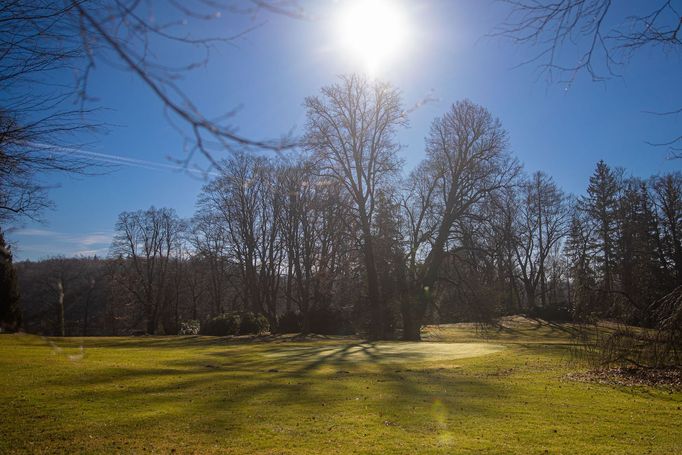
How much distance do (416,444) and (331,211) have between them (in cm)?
2422

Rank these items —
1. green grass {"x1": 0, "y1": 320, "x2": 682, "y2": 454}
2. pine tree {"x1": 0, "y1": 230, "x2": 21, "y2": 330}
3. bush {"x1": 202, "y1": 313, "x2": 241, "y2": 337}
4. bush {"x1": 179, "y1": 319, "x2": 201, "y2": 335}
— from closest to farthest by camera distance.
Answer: green grass {"x1": 0, "y1": 320, "x2": 682, "y2": 454} < pine tree {"x1": 0, "y1": 230, "x2": 21, "y2": 330} < bush {"x1": 202, "y1": 313, "x2": 241, "y2": 337} < bush {"x1": 179, "y1": 319, "x2": 201, "y2": 335}

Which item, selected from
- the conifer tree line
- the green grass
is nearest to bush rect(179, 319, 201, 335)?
the conifer tree line

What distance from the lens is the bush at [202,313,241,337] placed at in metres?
36.3

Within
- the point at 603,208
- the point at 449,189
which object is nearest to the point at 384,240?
the point at 449,189

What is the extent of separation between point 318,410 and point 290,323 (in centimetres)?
3177

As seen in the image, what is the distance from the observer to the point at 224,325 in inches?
1436

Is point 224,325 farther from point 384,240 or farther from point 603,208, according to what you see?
point 603,208

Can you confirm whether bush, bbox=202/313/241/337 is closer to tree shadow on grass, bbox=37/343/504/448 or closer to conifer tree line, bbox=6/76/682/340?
conifer tree line, bbox=6/76/682/340

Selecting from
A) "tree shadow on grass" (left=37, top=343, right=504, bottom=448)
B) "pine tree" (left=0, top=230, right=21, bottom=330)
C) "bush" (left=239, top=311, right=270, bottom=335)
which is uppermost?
"pine tree" (left=0, top=230, right=21, bottom=330)

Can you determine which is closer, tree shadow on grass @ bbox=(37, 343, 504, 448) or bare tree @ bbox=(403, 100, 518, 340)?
tree shadow on grass @ bbox=(37, 343, 504, 448)

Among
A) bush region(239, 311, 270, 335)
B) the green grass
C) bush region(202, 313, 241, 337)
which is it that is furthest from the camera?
bush region(239, 311, 270, 335)

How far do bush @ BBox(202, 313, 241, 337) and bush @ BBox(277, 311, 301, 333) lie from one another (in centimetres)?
445

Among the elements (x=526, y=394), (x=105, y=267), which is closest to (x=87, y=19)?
(x=526, y=394)

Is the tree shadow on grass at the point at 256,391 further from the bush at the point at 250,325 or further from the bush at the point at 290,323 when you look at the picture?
the bush at the point at 290,323
